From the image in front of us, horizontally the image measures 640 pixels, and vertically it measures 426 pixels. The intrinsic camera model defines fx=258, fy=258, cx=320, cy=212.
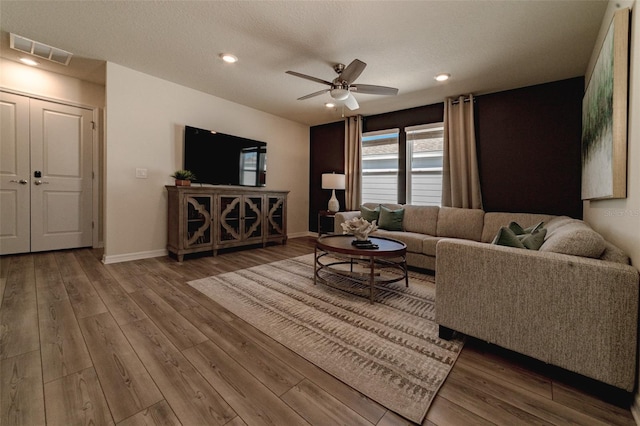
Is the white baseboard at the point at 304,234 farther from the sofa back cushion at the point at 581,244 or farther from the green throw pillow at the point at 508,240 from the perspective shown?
the sofa back cushion at the point at 581,244

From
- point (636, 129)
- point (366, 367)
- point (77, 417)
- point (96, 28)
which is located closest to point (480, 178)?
point (636, 129)

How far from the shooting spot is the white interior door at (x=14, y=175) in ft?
10.8

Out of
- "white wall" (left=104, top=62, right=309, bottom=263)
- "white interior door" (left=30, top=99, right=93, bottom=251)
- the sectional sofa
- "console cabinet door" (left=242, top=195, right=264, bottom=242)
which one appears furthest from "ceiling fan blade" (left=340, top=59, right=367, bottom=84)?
"white interior door" (left=30, top=99, right=93, bottom=251)

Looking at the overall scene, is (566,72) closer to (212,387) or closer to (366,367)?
(366,367)

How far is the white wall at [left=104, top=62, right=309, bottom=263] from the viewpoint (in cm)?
321

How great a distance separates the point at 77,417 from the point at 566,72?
195 inches

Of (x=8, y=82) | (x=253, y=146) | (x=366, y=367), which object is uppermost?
(x=8, y=82)

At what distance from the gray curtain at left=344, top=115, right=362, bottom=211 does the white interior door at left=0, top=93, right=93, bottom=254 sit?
4139 mm

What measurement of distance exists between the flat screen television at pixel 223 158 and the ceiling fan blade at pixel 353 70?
230 cm

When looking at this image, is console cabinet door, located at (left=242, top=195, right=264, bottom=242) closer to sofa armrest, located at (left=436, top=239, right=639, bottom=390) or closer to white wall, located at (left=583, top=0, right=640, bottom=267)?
sofa armrest, located at (left=436, top=239, right=639, bottom=390)

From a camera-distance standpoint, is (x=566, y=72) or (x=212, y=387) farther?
(x=566, y=72)

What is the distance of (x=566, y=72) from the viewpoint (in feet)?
9.78

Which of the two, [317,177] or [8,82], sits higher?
[8,82]

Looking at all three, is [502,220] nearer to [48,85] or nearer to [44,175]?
[44,175]
